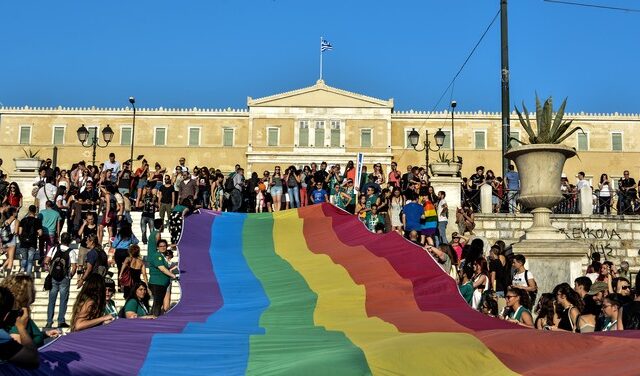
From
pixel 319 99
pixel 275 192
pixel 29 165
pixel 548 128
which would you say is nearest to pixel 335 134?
pixel 319 99

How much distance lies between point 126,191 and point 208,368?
14.6 meters

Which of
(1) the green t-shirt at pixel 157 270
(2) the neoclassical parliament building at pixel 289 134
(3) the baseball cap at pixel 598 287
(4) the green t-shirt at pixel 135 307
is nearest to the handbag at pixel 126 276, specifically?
(1) the green t-shirt at pixel 157 270

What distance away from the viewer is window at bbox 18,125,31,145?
74.3 m

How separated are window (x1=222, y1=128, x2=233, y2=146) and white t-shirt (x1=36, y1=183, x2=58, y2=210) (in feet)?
178

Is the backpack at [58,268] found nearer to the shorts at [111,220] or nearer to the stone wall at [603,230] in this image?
the shorts at [111,220]

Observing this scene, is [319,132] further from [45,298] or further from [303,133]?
[45,298]

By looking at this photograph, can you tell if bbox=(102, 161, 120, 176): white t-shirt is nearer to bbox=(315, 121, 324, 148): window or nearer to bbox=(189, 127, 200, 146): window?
bbox=(189, 127, 200, 146): window

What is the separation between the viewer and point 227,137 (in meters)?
74.2

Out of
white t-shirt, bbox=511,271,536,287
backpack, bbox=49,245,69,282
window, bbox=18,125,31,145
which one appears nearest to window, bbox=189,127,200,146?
window, bbox=18,125,31,145

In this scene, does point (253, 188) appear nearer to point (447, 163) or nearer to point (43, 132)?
point (447, 163)

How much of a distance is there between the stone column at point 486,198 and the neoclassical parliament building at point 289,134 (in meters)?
51.5

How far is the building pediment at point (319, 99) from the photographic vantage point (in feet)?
245

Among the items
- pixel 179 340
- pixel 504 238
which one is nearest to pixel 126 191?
pixel 504 238

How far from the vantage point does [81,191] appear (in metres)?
19.9
